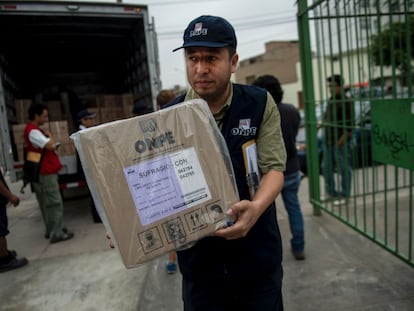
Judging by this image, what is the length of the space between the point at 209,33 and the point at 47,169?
3.77 meters

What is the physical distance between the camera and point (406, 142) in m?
2.56

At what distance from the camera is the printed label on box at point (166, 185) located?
4.00 ft

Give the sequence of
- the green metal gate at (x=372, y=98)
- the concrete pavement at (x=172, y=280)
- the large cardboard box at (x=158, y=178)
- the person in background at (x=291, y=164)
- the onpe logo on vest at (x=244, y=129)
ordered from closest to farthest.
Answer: the large cardboard box at (x=158, y=178)
the onpe logo on vest at (x=244, y=129)
the green metal gate at (x=372, y=98)
the concrete pavement at (x=172, y=280)
the person in background at (x=291, y=164)

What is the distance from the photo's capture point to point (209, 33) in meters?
1.38

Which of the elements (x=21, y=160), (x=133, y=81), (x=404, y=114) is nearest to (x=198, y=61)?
(x=404, y=114)

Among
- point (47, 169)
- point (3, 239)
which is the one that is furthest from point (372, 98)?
point (3, 239)

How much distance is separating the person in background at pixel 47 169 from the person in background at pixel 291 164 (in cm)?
269

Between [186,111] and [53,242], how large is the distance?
4.07 metres

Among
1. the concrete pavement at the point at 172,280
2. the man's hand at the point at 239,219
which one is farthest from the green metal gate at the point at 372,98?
the man's hand at the point at 239,219

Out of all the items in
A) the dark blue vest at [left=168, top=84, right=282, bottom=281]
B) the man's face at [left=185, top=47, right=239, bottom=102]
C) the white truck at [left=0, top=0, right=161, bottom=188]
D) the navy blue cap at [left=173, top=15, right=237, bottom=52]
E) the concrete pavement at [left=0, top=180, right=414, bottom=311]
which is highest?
the white truck at [left=0, top=0, right=161, bottom=188]

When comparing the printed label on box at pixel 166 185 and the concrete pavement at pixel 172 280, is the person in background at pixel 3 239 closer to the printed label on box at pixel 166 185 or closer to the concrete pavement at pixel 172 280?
the concrete pavement at pixel 172 280

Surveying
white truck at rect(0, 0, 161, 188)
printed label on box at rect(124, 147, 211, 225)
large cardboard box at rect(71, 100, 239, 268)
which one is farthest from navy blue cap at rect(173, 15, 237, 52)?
white truck at rect(0, 0, 161, 188)

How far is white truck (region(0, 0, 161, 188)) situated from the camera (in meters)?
5.30

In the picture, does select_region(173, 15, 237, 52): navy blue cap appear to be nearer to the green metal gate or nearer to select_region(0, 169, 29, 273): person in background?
the green metal gate
